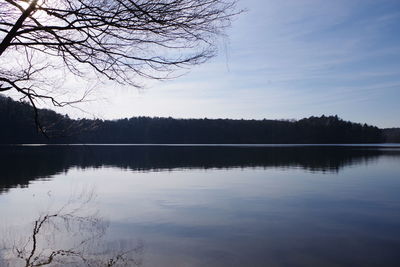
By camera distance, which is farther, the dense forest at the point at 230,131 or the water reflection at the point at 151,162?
the dense forest at the point at 230,131

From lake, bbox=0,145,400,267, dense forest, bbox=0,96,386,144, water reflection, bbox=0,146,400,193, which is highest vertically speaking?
dense forest, bbox=0,96,386,144

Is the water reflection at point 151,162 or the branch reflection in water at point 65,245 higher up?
the water reflection at point 151,162

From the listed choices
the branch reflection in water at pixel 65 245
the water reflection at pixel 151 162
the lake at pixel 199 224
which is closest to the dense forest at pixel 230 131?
the water reflection at pixel 151 162

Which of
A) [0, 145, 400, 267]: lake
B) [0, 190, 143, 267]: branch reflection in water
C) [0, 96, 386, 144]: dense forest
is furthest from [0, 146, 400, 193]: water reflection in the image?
[0, 96, 386, 144]: dense forest

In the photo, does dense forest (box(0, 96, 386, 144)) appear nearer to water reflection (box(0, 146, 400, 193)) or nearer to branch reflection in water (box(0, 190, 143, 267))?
water reflection (box(0, 146, 400, 193))

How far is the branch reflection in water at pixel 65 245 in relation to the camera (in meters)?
8.59

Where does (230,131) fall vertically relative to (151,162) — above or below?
above

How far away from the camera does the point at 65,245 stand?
1005 centimetres

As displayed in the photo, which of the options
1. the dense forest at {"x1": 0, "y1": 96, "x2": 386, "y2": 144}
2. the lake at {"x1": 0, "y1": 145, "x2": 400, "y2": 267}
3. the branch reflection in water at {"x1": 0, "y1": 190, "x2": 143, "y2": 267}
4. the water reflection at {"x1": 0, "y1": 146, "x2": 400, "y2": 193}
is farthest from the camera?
the dense forest at {"x1": 0, "y1": 96, "x2": 386, "y2": 144}

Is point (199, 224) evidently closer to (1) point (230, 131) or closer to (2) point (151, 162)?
(2) point (151, 162)

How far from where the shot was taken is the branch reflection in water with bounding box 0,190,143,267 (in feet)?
28.2

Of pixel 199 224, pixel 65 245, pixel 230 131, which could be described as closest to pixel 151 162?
pixel 199 224

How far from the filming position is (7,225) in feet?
40.4

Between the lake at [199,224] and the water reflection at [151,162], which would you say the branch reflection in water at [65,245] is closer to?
the lake at [199,224]
